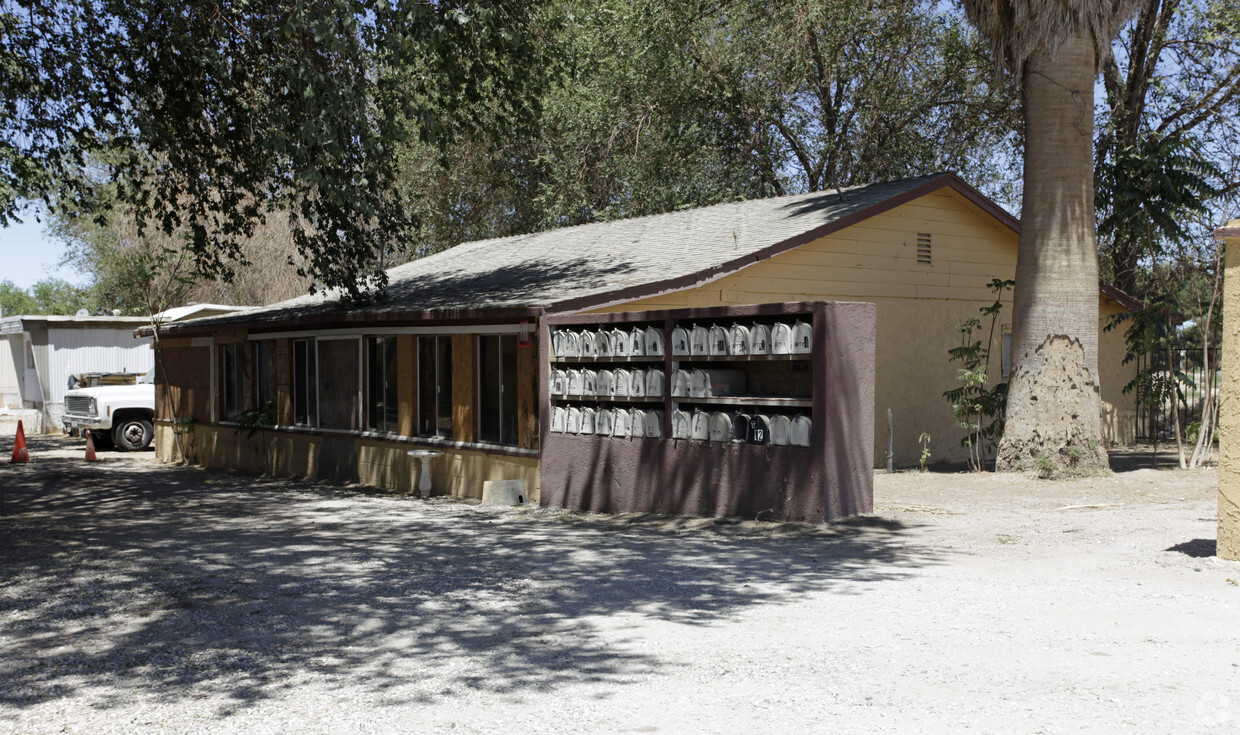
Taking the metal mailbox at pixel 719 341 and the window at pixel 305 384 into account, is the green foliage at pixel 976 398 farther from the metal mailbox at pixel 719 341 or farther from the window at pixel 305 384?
the window at pixel 305 384

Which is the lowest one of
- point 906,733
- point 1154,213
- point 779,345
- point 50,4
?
point 906,733

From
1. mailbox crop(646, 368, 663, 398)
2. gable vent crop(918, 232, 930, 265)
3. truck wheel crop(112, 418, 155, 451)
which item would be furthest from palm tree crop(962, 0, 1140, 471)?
truck wheel crop(112, 418, 155, 451)

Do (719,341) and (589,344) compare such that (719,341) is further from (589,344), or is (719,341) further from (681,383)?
(589,344)

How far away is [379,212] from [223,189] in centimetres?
226

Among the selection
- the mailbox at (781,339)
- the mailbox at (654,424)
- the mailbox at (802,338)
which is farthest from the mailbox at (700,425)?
the mailbox at (802,338)

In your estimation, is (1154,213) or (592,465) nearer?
(592,465)

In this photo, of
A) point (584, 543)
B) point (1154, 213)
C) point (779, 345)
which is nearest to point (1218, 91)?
point (1154, 213)

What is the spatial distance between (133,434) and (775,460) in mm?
19014

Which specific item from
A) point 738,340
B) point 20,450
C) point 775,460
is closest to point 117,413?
point 20,450

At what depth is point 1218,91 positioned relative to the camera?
20.4 meters

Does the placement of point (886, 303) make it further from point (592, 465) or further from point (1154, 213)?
point (592, 465)

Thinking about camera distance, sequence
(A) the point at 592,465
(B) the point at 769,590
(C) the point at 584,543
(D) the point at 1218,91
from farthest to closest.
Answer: (D) the point at 1218,91, (A) the point at 592,465, (C) the point at 584,543, (B) the point at 769,590

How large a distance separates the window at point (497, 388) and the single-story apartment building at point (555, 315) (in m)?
0.02

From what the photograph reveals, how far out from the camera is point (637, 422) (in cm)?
1183
